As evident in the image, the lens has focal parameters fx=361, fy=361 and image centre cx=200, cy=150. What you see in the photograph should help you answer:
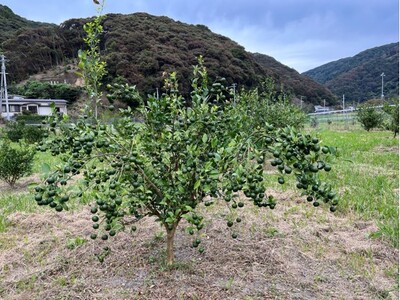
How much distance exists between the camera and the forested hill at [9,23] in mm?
56156

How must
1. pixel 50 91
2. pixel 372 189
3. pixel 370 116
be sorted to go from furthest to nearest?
pixel 50 91
pixel 370 116
pixel 372 189

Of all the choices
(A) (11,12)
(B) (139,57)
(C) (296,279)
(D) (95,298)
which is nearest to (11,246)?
(D) (95,298)

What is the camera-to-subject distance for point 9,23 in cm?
6203

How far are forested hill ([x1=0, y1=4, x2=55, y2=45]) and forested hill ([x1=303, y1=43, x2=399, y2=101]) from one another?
176 feet

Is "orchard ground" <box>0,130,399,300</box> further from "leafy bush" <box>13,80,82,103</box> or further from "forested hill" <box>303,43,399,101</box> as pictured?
"forested hill" <box>303,43,399,101</box>

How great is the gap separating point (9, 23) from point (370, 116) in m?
63.7

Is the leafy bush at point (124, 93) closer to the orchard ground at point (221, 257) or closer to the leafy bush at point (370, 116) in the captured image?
the orchard ground at point (221, 257)

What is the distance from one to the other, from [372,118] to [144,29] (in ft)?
99.0

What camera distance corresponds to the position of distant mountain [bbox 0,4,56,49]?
5614cm

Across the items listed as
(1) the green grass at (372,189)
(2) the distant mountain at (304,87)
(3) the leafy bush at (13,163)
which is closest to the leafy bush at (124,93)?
(1) the green grass at (372,189)

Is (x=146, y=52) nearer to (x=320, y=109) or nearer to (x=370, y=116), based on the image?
(x=370, y=116)

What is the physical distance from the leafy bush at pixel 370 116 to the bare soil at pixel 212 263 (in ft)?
51.7

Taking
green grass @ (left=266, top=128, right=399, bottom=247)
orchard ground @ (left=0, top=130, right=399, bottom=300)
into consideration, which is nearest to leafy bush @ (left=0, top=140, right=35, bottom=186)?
orchard ground @ (left=0, top=130, right=399, bottom=300)

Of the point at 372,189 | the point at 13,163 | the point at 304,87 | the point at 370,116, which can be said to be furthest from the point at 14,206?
the point at 304,87
